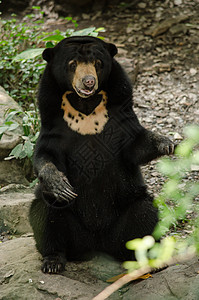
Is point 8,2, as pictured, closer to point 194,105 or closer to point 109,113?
→ point 194,105

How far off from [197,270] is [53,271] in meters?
1.06

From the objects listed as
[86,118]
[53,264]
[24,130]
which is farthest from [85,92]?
[24,130]

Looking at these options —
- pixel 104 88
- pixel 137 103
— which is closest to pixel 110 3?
pixel 137 103

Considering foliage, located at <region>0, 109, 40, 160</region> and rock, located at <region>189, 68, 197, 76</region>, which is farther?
rock, located at <region>189, 68, 197, 76</region>

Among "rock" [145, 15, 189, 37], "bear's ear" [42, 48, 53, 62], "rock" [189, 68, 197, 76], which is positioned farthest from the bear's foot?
"rock" [145, 15, 189, 37]

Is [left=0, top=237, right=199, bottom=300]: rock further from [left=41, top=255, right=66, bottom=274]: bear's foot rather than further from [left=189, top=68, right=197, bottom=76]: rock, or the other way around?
[left=189, top=68, right=197, bottom=76]: rock

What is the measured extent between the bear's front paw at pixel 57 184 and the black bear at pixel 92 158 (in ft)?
0.29

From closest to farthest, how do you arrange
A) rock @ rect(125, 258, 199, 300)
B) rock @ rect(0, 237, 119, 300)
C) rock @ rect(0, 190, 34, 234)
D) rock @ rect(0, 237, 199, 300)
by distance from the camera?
1. rock @ rect(125, 258, 199, 300)
2. rock @ rect(0, 237, 199, 300)
3. rock @ rect(0, 237, 119, 300)
4. rock @ rect(0, 190, 34, 234)

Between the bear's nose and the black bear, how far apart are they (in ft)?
0.53

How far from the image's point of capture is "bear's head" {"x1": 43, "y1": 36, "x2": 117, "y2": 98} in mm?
3438

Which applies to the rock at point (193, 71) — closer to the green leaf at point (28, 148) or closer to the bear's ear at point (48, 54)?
the green leaf at point (28, 148)

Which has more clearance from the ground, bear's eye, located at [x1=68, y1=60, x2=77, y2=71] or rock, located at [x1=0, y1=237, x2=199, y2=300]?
bear's eye, located at [x1=68, y1=60, x2=77, y2=71]

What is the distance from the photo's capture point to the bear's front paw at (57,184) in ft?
11.3

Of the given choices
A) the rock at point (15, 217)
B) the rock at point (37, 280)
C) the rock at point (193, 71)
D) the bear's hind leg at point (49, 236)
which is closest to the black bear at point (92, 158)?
the bear's hind leg at point (49, 236)
